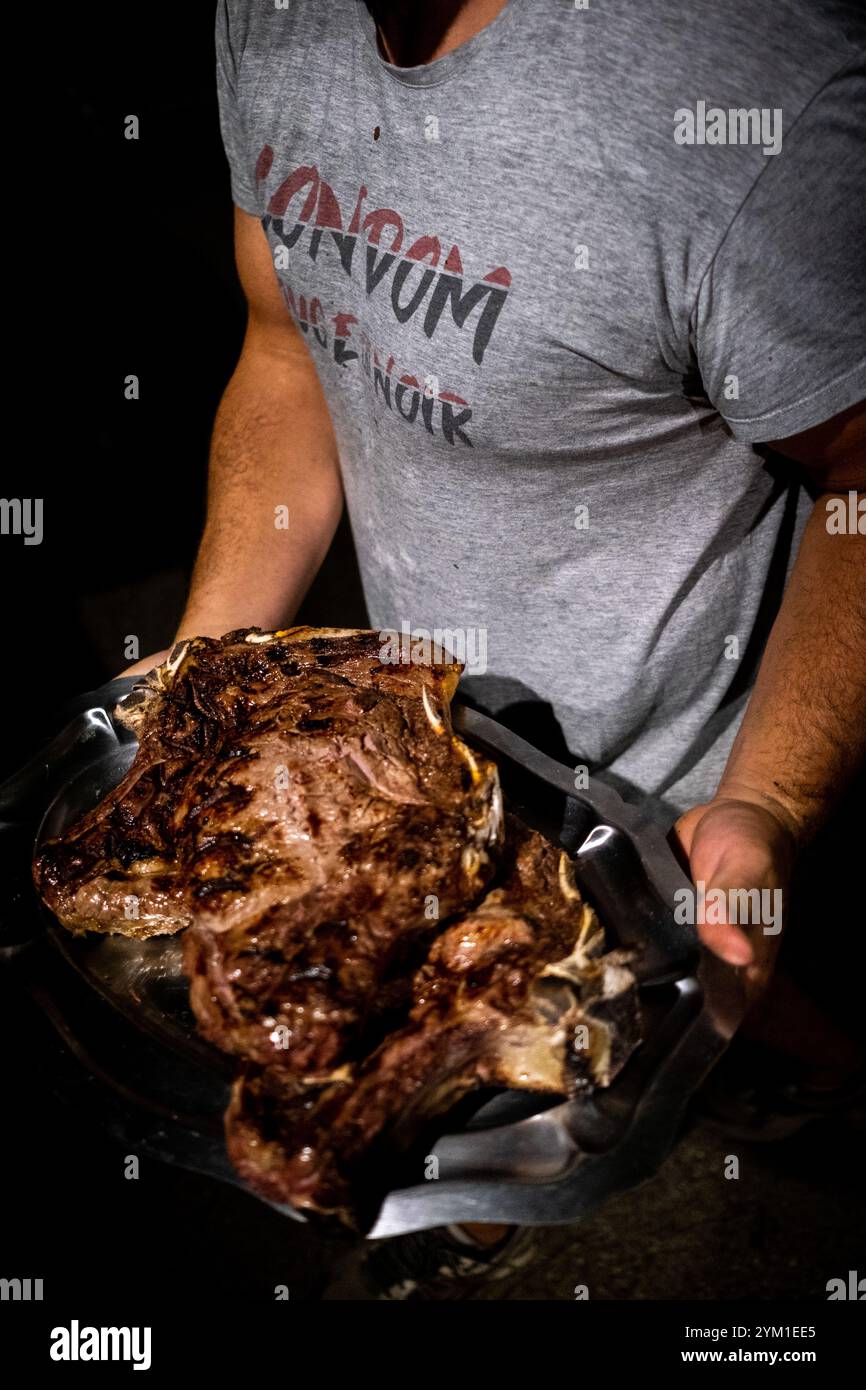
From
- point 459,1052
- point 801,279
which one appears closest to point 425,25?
point 801,279

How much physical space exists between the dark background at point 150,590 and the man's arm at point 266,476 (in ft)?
5.59

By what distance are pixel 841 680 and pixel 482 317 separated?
116cm

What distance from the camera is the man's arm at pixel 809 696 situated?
6.43 feet

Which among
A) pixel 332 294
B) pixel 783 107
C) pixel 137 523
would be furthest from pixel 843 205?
pixel 137 523

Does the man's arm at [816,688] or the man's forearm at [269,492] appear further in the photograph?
the man's forearm at [269,492]

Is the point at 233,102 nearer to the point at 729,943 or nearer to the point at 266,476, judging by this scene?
the point at 266,476

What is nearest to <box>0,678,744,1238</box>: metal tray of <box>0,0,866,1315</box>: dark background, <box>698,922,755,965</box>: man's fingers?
<box>698,922,755,965</box>: man's fingers

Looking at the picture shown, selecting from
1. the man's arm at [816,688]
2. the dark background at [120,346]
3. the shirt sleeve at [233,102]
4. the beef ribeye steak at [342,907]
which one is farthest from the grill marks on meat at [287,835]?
the dark background at [120,346]

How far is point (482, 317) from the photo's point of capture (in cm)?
200

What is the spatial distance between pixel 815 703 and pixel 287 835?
1.24m

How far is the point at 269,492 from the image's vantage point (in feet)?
9.86

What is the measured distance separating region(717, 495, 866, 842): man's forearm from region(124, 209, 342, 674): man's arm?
1517 mm

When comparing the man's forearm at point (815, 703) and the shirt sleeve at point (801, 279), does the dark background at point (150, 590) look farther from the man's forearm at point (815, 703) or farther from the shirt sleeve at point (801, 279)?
the shirt sleeve at point (801, 279)

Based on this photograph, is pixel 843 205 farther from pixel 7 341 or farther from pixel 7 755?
pixel 7 341
